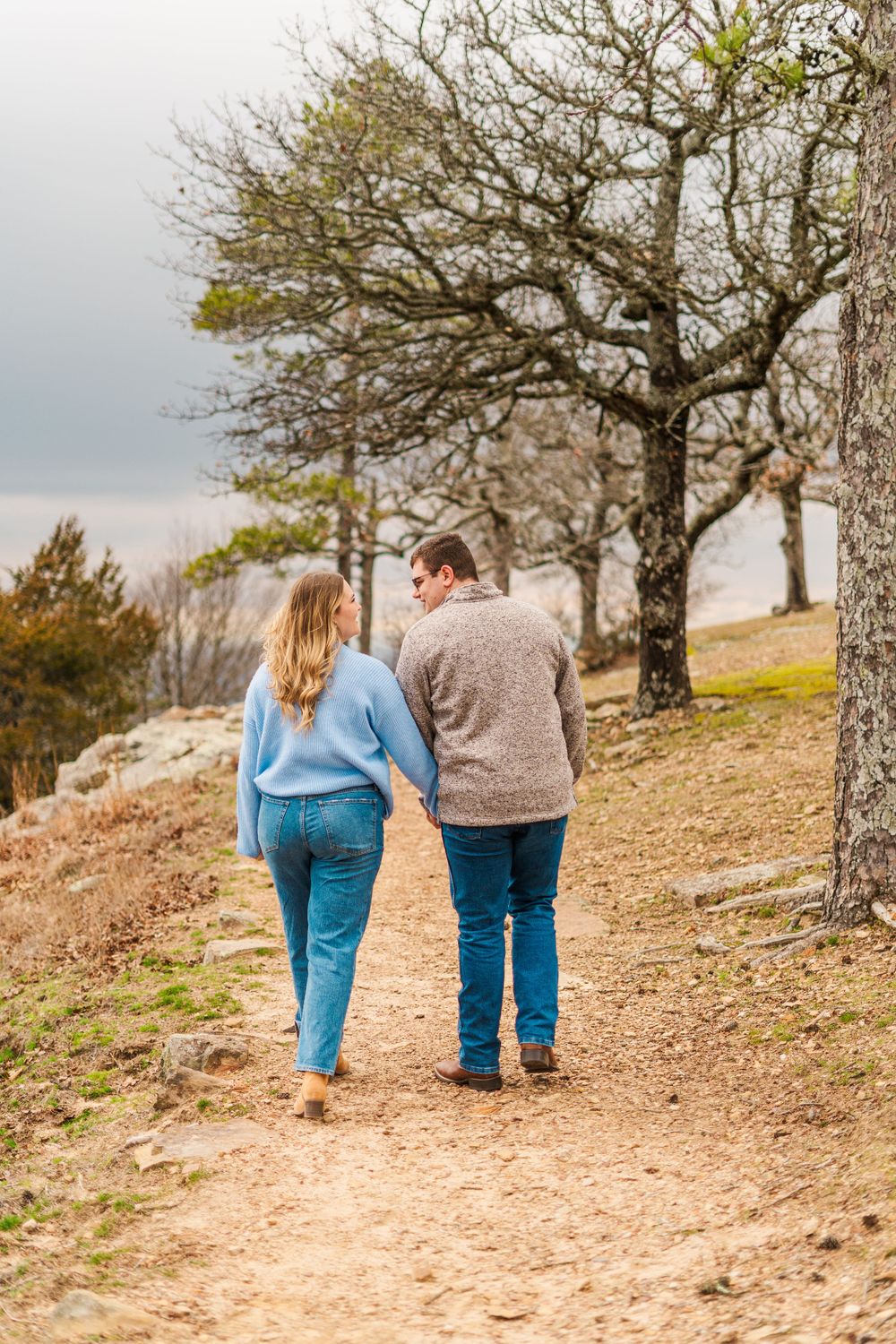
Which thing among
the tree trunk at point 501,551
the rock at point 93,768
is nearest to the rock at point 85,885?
the rock at point 93,768

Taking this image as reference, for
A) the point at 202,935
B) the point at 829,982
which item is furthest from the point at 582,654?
the point at 829,982

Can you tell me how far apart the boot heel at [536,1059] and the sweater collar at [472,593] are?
189 cm

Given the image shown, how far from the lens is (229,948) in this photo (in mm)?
7273

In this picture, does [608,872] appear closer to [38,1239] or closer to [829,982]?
[829,982]

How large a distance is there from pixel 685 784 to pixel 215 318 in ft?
23.9

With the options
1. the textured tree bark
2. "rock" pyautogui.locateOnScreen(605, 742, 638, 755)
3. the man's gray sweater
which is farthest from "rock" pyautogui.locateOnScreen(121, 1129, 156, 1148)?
the textured tree bark

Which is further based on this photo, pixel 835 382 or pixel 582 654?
pixel 582 654

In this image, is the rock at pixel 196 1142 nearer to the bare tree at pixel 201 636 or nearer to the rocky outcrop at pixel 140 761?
the rocky outcrop at pixel 140 761

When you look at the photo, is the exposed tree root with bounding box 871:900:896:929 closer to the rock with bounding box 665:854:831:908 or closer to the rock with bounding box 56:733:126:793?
the rock with bounding box 665:854:831:908

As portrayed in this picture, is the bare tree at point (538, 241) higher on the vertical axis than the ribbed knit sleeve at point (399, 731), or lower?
higher

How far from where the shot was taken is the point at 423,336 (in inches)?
512

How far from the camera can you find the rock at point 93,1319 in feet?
9.50

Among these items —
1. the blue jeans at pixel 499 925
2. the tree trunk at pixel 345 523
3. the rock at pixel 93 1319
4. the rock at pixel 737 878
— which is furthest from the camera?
the tree trunk at pixel 345 523

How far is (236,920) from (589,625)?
68.5 ft
